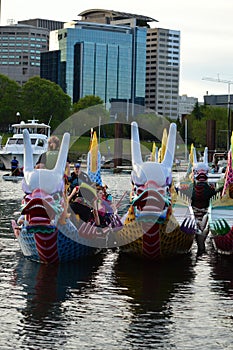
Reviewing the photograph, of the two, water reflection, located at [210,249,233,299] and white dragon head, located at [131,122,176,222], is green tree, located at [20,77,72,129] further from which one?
white dragon head, located at [131,122,176,222]

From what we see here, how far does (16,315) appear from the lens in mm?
16859

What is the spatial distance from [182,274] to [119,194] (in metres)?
29.8

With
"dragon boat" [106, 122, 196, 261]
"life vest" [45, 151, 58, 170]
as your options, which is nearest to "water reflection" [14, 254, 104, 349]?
"dragon boat" [106, 122, 196, 261]

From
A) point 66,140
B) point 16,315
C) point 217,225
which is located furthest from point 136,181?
point 16,315

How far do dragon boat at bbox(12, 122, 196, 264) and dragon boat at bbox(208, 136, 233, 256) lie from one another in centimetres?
95

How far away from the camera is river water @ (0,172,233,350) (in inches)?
603

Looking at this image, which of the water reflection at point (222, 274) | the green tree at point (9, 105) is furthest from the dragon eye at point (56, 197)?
the green tree at point (9, 105)

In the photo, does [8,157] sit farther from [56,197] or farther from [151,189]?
[56,197]

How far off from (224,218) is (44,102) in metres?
129

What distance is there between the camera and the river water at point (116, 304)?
50.3ft

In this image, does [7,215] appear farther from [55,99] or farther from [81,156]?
[55,99]

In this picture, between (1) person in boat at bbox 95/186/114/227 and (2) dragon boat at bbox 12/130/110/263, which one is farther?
(1) person in boat at bbox 95/186/114/227

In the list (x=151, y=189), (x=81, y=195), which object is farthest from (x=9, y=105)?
(x=151, y=189)

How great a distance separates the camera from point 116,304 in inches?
711
